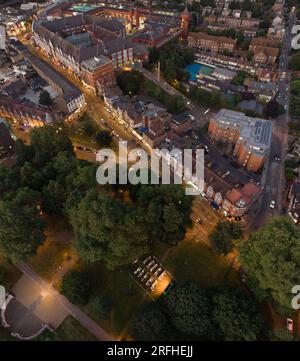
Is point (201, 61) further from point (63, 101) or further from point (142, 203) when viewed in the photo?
point (142, 203)

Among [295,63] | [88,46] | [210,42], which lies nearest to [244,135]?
[295,63]

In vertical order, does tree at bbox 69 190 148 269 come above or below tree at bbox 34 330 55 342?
above

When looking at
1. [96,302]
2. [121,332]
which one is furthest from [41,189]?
[121,332]

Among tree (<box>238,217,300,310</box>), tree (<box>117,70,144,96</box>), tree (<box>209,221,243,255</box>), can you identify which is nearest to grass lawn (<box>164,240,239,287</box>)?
tree (<box>209,221,243,255</box>)

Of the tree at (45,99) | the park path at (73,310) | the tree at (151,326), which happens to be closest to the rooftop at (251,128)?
the tree at (151,326)

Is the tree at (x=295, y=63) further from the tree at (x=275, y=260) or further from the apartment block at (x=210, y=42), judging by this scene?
the tree at (x=275, y=260)

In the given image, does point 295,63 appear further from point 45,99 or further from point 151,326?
point 151,326

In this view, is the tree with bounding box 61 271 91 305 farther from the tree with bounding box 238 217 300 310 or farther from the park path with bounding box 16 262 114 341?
the tree with bounding box 238 217 300 310

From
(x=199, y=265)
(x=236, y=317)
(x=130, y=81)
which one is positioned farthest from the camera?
(x=130, y=81)
